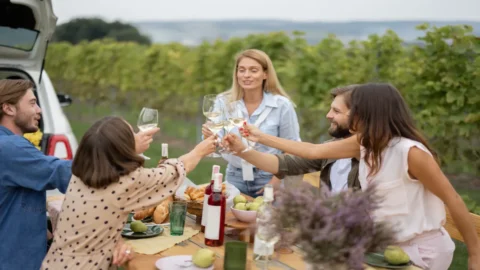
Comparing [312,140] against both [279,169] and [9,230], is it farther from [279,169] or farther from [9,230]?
[9,230]

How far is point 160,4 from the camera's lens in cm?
1396

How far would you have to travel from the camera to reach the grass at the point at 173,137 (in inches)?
249

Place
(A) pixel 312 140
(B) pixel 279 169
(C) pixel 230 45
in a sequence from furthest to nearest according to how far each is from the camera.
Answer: (C) pixel 230 45, (A) pixel 312 140, (B) pixel 279 169

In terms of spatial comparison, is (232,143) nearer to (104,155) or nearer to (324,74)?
(104,155)

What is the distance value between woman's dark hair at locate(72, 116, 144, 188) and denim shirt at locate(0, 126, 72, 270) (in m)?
0.38

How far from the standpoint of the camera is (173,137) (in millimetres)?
11242

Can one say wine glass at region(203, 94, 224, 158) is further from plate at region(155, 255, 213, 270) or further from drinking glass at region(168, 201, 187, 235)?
plate at region(155, 255, 213, 270)

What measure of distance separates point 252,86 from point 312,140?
4.17 meters

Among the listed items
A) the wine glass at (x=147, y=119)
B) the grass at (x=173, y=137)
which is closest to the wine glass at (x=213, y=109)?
the wine glass at (x=147, y=119)

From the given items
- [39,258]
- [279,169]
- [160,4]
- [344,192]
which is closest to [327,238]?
[344,192]

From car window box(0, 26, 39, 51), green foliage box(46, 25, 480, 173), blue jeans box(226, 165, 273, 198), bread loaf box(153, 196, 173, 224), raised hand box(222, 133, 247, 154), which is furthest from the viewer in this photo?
green foliage box(46, 25, 480, 173)

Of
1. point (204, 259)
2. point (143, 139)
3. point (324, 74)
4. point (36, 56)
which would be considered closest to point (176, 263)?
point (204, 259)

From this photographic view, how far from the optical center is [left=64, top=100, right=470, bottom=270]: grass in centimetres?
634

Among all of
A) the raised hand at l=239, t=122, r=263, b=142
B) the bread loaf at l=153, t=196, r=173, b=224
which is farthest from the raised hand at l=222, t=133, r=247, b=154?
the bread loaf at l=153, t=196, r=173, b=224
